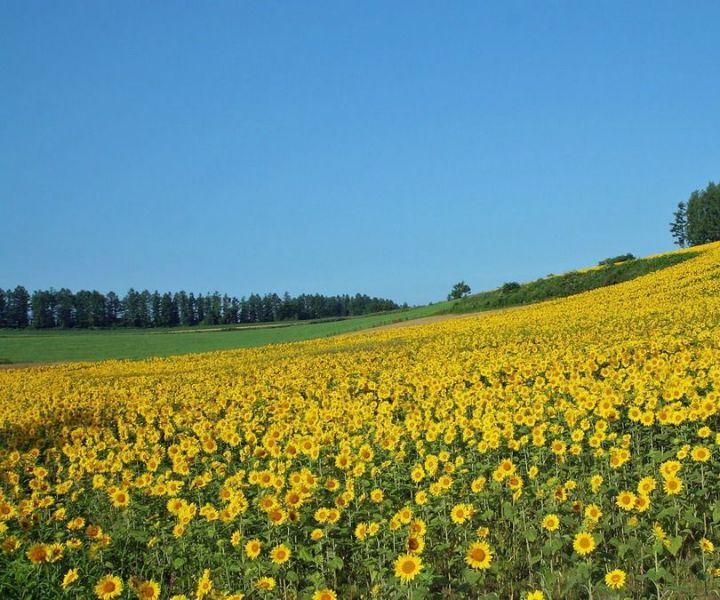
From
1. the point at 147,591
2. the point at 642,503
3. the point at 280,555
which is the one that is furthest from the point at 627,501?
the point at 147,591

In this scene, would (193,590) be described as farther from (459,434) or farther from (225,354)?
(225,354)

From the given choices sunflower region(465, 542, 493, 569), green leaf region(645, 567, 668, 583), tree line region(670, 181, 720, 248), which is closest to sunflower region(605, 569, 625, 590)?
green leaf region(645, 567, 668, 583)

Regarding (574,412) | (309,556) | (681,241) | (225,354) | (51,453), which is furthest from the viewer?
(681,241)

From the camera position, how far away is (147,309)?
150500mm

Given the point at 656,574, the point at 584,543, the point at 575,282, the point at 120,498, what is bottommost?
the point at 656,574

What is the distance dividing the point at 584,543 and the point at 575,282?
163 feet

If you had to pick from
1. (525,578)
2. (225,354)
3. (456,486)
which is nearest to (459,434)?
(456,486)

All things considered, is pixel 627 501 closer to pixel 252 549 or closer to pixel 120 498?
pixel 252 549

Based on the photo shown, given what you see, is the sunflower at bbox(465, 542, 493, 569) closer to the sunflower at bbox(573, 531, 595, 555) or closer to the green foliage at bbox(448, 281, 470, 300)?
the sunflower at bbox(573, 531, 595, 555)

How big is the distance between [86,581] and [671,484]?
504cm

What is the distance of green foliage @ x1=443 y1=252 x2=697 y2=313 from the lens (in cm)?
5009

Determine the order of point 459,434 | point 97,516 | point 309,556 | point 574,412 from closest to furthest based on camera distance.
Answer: point 309,556
point 97,516
point 574,412
point 459,434

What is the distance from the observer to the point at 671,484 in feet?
18.0

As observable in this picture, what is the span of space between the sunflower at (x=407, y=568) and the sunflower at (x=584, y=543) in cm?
127
